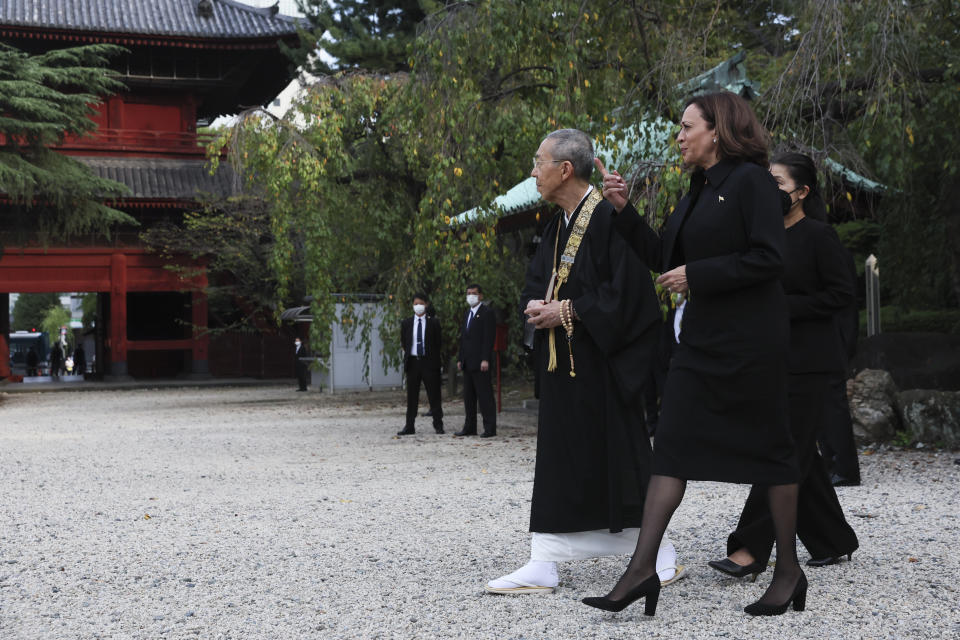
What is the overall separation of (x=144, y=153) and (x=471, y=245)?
18.3 metres

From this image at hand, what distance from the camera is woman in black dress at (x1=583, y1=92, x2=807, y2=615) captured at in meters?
3.38

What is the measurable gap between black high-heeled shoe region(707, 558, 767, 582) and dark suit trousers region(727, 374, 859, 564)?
0.03 meters

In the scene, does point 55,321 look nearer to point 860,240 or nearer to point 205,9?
point 205,9

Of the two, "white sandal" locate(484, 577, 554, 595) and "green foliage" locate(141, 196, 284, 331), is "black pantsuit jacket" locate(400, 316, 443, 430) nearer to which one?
"white sandal" locate(484, 577, 554, 595)

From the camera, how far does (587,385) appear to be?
3.80 m

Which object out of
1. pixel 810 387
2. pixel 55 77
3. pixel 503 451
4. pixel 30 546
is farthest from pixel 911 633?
pixel 55 77

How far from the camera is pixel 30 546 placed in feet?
17.3

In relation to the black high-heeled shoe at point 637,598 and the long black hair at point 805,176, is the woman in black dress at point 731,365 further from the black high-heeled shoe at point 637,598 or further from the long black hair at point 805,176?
the long black hair at point 805,176

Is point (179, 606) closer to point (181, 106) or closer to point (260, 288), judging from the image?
point (260, 288)

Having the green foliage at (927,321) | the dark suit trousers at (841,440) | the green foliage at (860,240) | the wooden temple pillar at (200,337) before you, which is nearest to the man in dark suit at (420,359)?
the dark suit trousers at (841,440)

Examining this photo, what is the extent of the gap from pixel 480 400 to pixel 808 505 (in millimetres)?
6958

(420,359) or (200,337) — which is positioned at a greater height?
(200,337)

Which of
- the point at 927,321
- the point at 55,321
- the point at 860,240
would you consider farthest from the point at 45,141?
the point at 55,321

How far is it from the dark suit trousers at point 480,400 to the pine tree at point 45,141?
9411 millimetres
